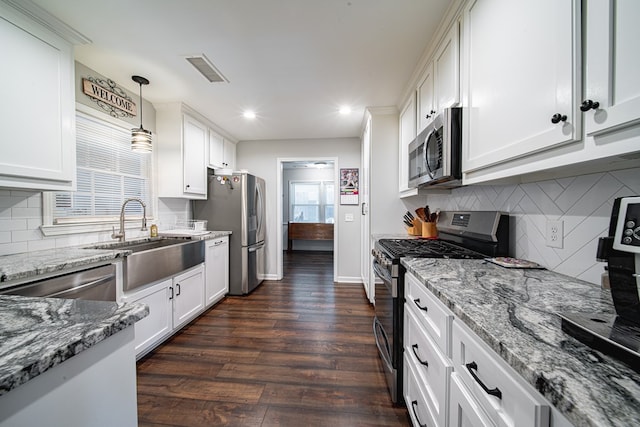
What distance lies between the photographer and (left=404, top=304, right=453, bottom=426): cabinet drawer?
2.80 feet

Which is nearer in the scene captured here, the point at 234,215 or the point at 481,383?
the point at 481,383

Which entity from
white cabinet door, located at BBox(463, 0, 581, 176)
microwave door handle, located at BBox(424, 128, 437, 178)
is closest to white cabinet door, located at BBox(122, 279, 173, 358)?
microwave door handle, located at BBox(424, 128, 437, 178)

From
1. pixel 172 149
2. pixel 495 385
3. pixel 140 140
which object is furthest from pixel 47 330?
pixel 172 149

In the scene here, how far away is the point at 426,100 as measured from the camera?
1.90 meters

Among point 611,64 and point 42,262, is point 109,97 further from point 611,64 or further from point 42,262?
point 611,64

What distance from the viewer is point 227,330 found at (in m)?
2.31

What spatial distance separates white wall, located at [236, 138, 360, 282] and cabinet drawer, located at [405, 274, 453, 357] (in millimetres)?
2557

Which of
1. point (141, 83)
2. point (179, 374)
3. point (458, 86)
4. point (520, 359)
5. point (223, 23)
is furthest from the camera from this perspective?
point (141, 83)

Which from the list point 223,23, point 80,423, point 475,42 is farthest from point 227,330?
point 475,42

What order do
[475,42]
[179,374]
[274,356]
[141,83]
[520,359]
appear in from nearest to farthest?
[520,359] < [475,42] < [179,374] < [274,356] < [141,83]

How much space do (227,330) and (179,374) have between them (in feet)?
2.04

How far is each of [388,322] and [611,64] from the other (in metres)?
1.39

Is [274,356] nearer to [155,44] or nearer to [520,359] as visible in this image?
[520,359]

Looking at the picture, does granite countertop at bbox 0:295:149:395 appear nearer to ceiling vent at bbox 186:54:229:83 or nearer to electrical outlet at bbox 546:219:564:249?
electrical outlet at bbox 546:219:564:249
